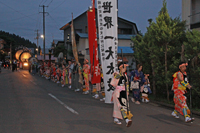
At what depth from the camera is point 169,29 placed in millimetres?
9609

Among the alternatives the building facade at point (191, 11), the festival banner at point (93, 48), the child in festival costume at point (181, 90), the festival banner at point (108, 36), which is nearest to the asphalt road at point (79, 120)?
the child in festival costume at point (181, 90)

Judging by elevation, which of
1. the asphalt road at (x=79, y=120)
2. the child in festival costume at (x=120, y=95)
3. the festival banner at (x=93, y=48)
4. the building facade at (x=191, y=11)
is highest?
the building facade at (x=191, y=11)

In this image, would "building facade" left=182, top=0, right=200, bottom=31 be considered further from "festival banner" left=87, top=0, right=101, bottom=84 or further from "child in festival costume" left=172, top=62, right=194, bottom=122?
"child in festival costume" left=172, top=62, right=194, bottom=122

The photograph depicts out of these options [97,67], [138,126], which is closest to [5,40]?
[97,67]

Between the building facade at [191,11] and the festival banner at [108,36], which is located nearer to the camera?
the festival banner at [108,36]

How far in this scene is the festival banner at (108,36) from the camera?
30.2ft

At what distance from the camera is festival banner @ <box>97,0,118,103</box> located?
921 cm

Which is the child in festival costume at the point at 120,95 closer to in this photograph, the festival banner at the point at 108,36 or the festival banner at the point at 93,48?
the festival banner at the point at 108,36

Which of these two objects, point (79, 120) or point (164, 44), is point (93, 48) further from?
point (79, 120)

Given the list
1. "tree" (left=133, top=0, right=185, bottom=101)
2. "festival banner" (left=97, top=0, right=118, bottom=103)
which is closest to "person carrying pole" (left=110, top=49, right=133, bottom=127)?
"festival banner" (left=97, top=0, right=118, bottom=103)

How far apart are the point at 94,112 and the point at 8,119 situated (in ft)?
9.18

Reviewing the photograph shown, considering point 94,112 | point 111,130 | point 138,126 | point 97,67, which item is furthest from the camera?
point 97,67

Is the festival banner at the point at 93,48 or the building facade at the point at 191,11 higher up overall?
the building facade at the point at 191,11

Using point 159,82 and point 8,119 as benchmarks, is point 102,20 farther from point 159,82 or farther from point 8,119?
point 8,119
